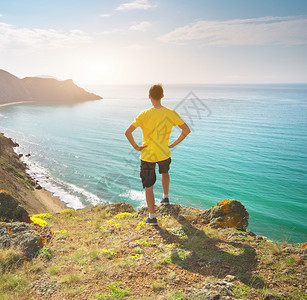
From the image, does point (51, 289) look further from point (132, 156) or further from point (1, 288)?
point (132, 156)

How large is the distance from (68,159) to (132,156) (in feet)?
42.7

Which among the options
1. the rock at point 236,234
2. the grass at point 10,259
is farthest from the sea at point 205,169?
the grass at point 10,259

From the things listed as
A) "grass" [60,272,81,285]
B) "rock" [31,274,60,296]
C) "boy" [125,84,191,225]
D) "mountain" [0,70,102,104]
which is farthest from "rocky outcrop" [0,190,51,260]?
"mountain" [0,70,102,104]

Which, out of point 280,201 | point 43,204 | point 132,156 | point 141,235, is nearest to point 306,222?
point 280,201

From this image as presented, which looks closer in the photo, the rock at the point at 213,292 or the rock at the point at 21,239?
the rock at the point at 213,292

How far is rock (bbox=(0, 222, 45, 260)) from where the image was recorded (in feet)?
16.2

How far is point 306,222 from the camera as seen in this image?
21.4 m

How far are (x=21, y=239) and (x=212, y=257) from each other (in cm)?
451

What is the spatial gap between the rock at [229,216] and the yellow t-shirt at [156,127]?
264cm

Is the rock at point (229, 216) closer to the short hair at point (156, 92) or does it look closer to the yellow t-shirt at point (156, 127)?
the yellow t-shirt at point (156, 127)

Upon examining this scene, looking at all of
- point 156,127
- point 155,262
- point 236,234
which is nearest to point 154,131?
point 156,127

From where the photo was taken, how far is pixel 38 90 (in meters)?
161

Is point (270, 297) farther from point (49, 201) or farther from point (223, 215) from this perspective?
point (49, 201)

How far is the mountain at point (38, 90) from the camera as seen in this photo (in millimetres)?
142675
